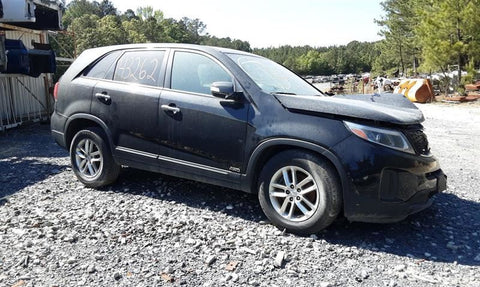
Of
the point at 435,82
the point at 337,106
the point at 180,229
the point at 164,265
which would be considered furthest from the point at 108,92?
the point at 435,82

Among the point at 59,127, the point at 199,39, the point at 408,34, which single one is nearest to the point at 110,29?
the point at 408,34

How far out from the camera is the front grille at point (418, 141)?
11.7 ft

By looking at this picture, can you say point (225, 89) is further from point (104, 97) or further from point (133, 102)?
point (104, 97)

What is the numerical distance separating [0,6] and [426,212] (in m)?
9.86

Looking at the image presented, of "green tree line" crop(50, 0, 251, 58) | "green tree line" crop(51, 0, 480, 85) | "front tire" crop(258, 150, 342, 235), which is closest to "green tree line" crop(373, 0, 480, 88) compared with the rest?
"green tree line" crop(51, 0, 480, 85)

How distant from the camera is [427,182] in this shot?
142 inches

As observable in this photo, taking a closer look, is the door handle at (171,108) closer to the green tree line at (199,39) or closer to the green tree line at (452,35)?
the green tree line at (452,35)

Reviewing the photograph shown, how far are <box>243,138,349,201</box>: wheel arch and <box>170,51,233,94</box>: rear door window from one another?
2.83 feet

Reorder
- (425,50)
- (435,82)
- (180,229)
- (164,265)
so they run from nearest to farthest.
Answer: (164,265)
(180,229)
(425,50)
(435,82)

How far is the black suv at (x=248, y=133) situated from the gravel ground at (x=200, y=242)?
33 centimetres

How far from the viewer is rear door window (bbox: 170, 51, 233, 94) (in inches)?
167

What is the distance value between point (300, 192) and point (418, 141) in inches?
46.3

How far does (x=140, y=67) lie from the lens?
4734mm

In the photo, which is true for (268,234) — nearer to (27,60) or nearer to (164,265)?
(164,265)
